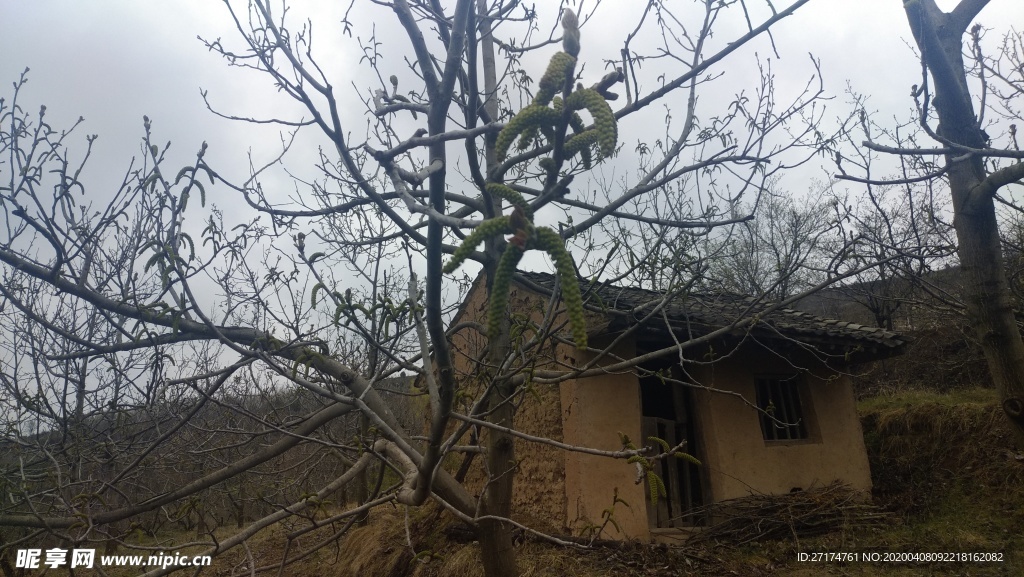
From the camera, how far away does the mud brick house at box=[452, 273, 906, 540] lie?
240 inches

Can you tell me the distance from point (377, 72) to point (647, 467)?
2.94 metres

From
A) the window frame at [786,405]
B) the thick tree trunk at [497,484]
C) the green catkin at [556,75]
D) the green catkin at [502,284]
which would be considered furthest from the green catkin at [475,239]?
the window frame at [786,405]

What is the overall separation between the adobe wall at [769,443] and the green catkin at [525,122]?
5.71 m

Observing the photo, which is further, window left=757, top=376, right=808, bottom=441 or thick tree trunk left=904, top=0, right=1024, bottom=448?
window left=757, top=376, right=808, bottom=441

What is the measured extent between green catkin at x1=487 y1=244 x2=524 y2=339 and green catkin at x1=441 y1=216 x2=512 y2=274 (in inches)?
1.8

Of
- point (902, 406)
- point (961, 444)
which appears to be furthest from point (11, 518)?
point (902, 406)

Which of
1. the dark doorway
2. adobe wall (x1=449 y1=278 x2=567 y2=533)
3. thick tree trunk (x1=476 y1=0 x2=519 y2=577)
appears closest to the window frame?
the dark doorway

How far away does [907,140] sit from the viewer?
5578mm

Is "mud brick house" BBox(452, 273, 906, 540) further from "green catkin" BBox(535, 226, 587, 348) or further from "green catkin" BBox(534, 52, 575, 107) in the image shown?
"green catkin" BBox(535, 226, 587, 348)

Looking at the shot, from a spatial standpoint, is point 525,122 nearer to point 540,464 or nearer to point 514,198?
point 514,198

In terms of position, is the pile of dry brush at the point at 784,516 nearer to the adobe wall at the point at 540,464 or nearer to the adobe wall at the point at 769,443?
the adobe wall at the point at 769,443

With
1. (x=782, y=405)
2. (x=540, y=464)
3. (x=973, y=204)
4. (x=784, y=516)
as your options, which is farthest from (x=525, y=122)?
(x=782, y=405)

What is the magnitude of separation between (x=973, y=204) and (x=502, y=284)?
4.23m

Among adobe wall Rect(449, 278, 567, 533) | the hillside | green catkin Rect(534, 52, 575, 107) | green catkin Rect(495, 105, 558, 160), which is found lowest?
the hillside
